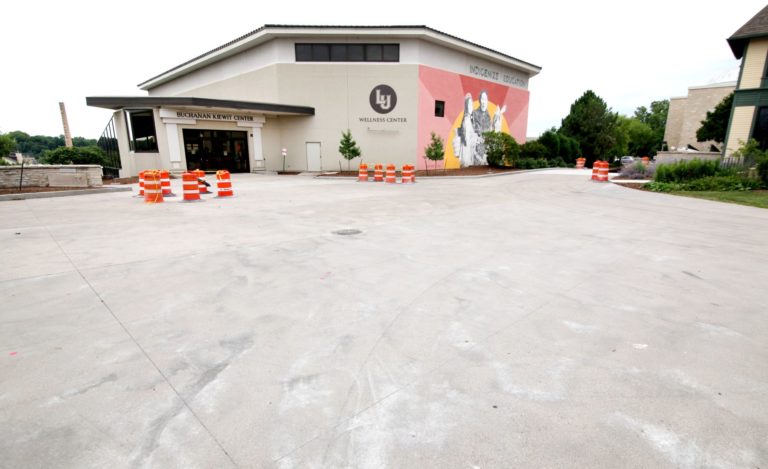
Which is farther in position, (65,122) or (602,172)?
(65,122)

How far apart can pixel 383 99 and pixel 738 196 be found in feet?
70.5

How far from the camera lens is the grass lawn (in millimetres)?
13555

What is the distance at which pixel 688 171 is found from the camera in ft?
61.2

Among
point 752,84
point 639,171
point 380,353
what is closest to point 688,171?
point 639,171

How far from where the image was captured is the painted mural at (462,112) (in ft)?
96.3

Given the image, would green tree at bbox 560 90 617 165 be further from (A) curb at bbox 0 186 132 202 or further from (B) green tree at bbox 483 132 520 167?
(A) curb at bbox 0 186 132 202

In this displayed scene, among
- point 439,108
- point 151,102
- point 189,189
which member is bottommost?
point 189,189

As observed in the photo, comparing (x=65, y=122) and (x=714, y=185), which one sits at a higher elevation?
(x=65, y=122)

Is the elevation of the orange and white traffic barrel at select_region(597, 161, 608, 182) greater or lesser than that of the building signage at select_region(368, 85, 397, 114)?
lesser

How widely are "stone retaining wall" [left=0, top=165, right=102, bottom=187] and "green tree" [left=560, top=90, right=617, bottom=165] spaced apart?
4824 centimetres

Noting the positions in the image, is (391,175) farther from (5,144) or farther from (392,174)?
(5,144)

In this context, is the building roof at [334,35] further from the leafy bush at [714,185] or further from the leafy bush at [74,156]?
the leafy bush at [714,185]

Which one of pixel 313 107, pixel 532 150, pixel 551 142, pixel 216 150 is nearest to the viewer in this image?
pixel 216 150

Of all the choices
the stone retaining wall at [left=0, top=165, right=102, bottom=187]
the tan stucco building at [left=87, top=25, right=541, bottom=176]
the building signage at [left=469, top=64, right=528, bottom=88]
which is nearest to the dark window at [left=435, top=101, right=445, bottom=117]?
the tan stucco building at [left=87, top=25, right=541, bottom=176]
